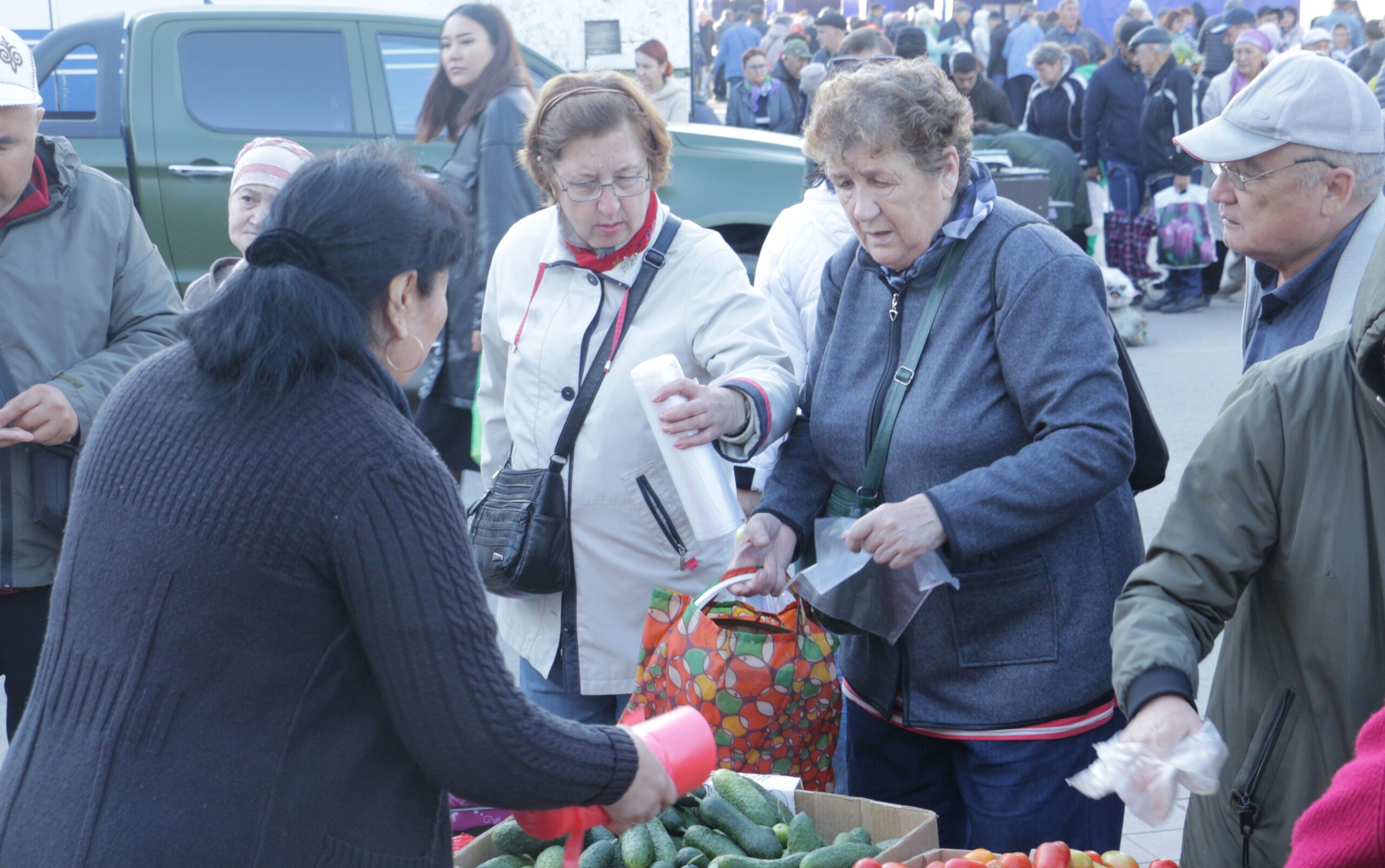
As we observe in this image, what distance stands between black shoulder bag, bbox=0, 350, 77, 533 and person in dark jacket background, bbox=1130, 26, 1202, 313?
9.20 meters

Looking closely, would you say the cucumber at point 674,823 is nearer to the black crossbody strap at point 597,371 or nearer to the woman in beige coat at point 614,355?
the woman in beige coat at point 614,355

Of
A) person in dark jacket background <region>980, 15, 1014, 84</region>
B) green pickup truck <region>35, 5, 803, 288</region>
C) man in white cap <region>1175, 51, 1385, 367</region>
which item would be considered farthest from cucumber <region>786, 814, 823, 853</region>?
person in dark jacket background <region>980, 15, 1014, 84</region>

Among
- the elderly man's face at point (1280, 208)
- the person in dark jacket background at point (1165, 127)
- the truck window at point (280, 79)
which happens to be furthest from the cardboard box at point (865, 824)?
the person in dark jacket background at point (1165, 127)

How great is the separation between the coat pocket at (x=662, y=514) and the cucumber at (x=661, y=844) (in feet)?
1.88

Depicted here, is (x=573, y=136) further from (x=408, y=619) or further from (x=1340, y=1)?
(x=1340, y=1)

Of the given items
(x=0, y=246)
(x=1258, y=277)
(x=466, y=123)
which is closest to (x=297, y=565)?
(x=0, y=246)

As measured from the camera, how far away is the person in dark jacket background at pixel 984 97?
1031 centimetres

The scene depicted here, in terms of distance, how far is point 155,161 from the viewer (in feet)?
21.5

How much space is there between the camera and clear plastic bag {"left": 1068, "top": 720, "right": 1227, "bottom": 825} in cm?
159

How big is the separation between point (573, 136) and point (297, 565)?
1382 mm

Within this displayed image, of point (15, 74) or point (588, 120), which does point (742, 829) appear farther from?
point (15, 74)

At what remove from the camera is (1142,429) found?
2.33m

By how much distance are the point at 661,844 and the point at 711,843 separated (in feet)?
0.29

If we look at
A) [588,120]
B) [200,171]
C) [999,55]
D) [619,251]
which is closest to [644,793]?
[619,251]
